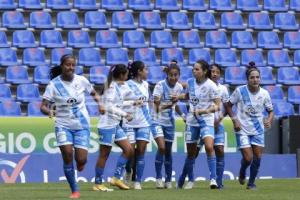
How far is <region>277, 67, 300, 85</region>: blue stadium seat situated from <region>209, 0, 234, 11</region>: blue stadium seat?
2506 millimetres

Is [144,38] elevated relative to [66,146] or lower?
elevated

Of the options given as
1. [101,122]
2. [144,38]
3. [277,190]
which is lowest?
[277,190]

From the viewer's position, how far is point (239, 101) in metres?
16.7

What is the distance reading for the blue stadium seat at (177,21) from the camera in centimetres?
2775

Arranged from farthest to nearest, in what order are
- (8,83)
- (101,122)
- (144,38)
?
(144,38)
(8,83)
(101,122)

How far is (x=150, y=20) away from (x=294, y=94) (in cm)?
447

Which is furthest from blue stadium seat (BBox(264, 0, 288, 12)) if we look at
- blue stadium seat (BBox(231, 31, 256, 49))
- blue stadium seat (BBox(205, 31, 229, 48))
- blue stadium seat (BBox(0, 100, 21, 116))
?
blue stadium seat (BBox(0, 100, 21, 116))

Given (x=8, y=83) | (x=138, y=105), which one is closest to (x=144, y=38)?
(x=8, y=83)

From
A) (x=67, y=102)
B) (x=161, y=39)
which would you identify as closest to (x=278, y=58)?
(x=161, y=39)

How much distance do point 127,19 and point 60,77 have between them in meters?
13.5

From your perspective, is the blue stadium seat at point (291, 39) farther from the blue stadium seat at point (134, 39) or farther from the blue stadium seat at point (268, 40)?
the blue stadium seat at point (134, 39)

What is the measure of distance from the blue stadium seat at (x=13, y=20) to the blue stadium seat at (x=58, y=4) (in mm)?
965

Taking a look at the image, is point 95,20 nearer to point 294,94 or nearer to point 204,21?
point 204,21

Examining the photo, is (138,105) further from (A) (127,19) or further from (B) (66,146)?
(A) (127,19)
